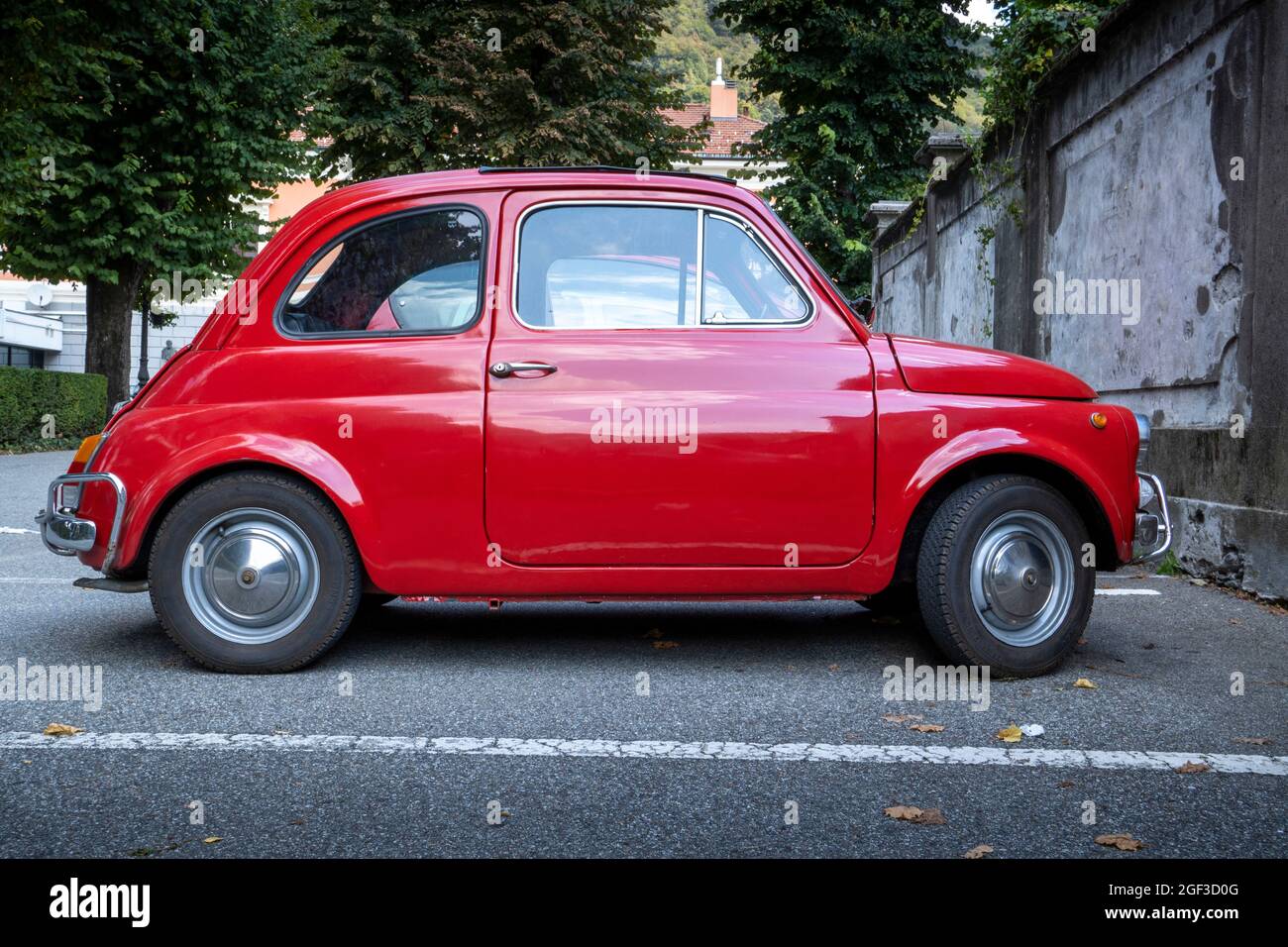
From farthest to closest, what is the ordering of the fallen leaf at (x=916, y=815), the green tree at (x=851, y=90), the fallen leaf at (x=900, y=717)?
the green tree at (x=851, y=90) → the fallen leaf at (x=900, y=717) → the fallen leaf at (x=916, y=815)

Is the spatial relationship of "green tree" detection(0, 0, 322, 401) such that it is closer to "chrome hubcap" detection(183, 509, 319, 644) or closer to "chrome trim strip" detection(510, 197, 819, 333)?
"chrome hubcap" detection(183, 509, 319, 644)

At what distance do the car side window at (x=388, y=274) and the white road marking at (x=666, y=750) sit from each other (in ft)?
5.54

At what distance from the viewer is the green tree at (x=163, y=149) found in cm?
1911

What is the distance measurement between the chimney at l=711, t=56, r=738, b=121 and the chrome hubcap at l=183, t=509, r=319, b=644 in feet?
196

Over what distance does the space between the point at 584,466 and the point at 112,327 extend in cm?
2068

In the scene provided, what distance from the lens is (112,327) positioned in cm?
2255

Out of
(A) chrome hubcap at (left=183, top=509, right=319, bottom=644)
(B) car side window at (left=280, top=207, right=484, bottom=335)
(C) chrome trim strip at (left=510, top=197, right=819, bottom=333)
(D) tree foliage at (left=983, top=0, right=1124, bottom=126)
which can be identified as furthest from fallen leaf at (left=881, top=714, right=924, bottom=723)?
(D) tree foliage at (left=983, top=0, right=1124, bottom=126)

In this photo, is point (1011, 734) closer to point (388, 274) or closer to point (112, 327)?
point (388, 274)

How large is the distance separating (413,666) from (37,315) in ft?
131

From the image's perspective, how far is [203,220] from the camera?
21234 mm

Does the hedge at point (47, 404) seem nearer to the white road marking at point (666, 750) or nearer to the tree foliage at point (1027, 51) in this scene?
the tree foliage at point (1027, 51)

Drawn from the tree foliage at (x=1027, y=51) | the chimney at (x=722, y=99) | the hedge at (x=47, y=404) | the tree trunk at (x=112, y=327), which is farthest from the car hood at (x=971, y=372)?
the chimney at (x=722, y=99)
